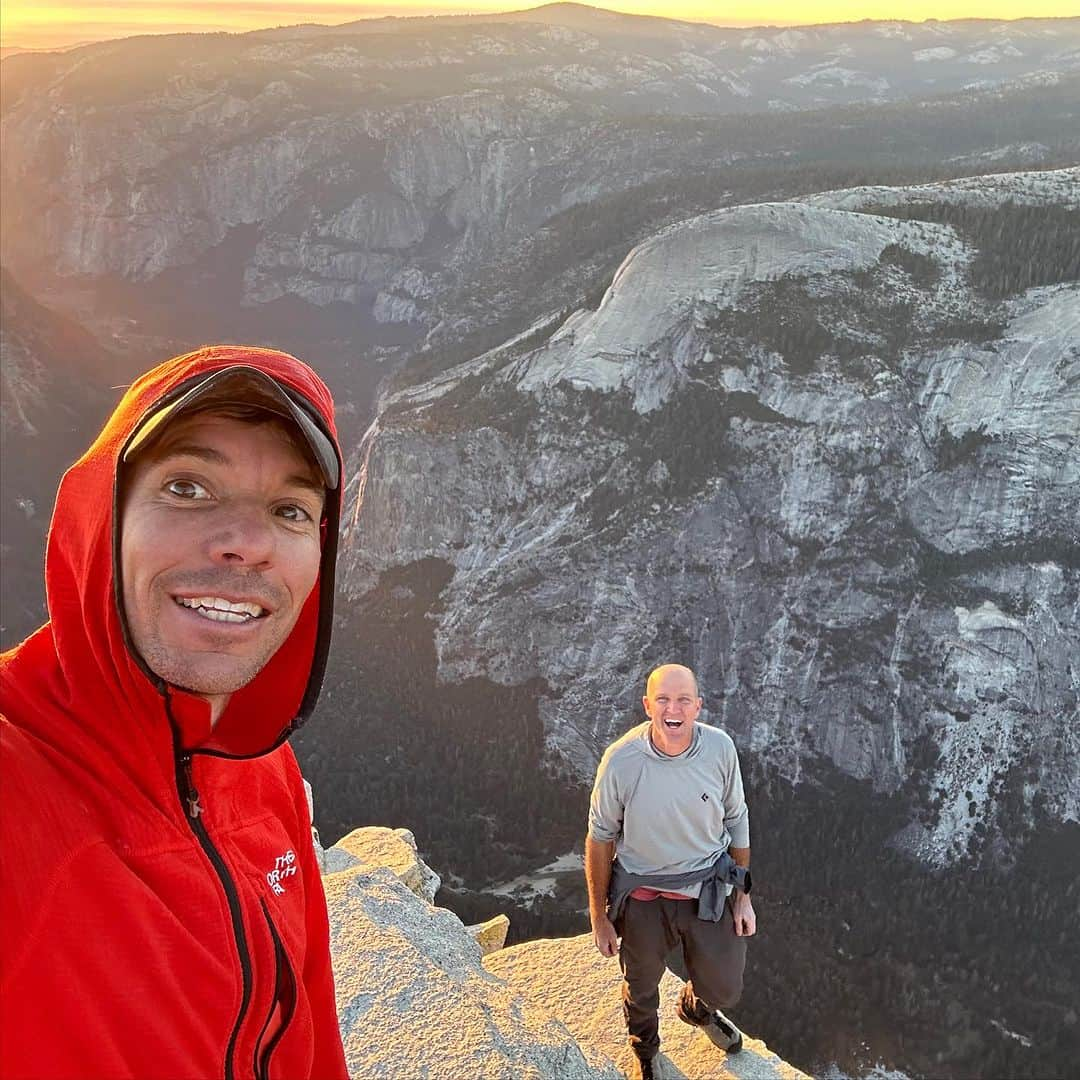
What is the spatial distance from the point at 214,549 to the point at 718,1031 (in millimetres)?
8370

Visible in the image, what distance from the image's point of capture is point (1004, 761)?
41.6 metres

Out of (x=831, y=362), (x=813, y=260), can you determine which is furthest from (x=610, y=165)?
(x=831, y=362)

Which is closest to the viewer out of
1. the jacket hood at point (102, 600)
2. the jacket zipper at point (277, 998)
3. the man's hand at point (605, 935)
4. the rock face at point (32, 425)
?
the jacket hood at point (102, 600)

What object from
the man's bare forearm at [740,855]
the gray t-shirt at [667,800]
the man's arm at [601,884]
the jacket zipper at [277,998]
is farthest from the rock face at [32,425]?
the jacket zipper at [277,998]

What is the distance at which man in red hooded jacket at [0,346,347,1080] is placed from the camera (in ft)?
7.48

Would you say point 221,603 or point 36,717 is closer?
point 36,717

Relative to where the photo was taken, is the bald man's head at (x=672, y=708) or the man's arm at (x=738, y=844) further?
the man's arm at (x=738, y=844)

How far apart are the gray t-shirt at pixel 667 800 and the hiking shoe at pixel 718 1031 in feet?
6.98

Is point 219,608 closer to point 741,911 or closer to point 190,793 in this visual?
point 190,793

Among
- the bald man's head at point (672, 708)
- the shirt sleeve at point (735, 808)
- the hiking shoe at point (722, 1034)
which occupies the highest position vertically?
the bald man's head at point (672, 708)

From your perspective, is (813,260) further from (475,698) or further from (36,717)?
(36,717)

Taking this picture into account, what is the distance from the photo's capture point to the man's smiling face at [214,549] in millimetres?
2645

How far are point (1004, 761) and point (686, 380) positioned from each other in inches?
985

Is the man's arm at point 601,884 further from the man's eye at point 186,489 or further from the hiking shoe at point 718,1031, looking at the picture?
the man's eye at point 186,489
